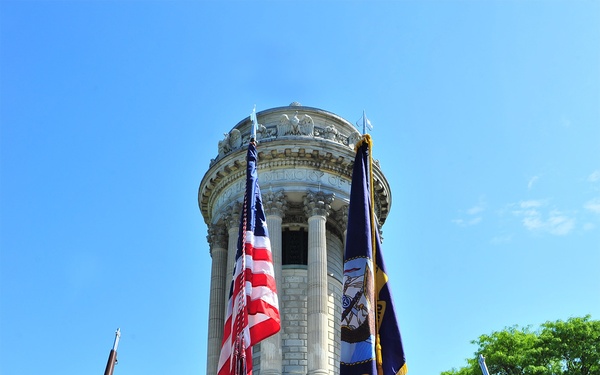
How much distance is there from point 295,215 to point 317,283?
17.6 feet

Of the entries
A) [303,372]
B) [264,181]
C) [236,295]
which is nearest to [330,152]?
[264,181]

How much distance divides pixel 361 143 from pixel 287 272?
18140 millimetres

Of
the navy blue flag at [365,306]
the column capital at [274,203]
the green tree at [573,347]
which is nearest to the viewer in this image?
the navy blue flag at [365,306]

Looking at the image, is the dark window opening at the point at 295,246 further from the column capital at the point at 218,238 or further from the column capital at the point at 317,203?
the column capital at the point at 218,238

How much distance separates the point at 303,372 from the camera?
113ft

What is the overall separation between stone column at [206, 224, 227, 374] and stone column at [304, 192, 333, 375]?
16.3 feet

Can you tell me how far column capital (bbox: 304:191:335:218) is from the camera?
1457 inches

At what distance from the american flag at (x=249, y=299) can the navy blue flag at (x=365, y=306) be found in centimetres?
373

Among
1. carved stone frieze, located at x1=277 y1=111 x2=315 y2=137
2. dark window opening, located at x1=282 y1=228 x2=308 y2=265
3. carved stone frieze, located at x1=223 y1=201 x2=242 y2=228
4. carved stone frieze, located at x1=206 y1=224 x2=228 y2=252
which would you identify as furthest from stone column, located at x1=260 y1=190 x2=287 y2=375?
carved stone frieze, located at x1=206 y1=224 x2=228 y2=252

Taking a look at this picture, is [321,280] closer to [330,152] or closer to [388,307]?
[330,152]

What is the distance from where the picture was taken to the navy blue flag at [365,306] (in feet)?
55.8

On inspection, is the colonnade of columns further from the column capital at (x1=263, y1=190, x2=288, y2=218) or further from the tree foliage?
the tree foliage

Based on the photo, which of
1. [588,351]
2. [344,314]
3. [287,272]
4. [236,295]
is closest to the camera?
[344,314]

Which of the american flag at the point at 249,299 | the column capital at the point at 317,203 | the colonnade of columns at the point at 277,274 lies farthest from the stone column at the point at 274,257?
the american flag at the point at 249,299
